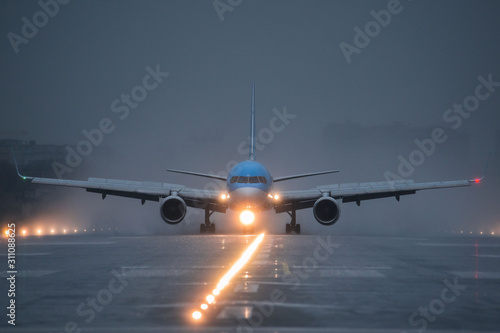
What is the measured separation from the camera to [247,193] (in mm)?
48906

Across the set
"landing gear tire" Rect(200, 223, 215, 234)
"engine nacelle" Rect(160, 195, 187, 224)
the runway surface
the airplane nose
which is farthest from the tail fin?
the runway surface

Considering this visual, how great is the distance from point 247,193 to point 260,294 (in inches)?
1324

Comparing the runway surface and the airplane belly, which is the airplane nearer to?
the airplane belly

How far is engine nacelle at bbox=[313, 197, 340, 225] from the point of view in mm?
51406

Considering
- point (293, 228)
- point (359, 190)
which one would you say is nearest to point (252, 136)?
point (293, 228)

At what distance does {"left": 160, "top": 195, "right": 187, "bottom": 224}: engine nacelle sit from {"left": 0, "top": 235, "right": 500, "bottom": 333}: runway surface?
77.8 feet

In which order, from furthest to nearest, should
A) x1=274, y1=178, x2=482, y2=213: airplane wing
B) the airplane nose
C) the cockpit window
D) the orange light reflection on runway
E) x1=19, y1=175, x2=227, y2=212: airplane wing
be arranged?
x1=274, y1=178, x2=482, y2=213: airplane wing, x1=19, y1=175, x2=227, y2=212: airplane wing, the cockpit window, the airplane nose, the orange light reflection on runway

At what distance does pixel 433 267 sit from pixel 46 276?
10.8 metres

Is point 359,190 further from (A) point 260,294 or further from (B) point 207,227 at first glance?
(A) point 260,294

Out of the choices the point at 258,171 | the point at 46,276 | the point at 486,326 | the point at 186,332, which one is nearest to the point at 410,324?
the point at 486,326

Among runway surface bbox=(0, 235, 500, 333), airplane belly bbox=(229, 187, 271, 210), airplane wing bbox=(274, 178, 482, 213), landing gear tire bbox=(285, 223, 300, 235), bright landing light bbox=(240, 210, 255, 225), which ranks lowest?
runway surface bbox=(0, 235, 500, 333)

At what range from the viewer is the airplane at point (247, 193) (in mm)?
49750

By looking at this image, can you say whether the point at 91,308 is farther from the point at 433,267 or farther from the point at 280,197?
the point at 280,197

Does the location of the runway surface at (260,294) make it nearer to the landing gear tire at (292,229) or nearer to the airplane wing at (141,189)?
the airplane wing at (141,189)
